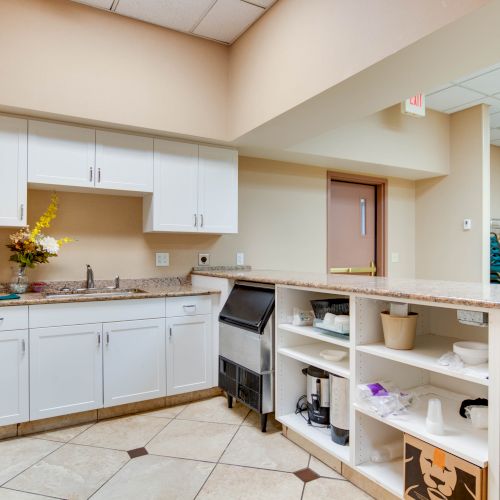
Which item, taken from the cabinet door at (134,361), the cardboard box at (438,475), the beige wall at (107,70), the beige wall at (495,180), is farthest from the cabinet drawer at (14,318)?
the beige wall at (495,180)

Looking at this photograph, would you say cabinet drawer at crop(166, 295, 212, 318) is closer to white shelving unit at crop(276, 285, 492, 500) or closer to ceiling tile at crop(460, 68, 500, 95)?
white shelving unit at crop(276, 285, 492, 500)

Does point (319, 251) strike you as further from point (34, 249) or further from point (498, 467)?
point (498, 467)

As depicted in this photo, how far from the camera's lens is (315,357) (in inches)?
87.2

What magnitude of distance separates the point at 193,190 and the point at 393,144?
2.29 metres

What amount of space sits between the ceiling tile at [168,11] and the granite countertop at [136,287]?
6.53 ft

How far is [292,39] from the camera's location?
8.00 feet

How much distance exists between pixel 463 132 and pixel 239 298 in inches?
136

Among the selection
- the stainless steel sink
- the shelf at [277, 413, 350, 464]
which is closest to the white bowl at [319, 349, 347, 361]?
the shelf at [277, 413, 350, 464]

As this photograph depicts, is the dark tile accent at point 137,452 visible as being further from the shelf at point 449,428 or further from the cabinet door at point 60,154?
the cabinet door at point 60,154

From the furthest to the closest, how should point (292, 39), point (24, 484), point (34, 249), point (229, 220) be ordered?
point (229, 220) → point (34, 249) → point (292, 39) → point (24, 484)

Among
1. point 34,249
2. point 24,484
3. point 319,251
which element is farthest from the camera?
point 319,251

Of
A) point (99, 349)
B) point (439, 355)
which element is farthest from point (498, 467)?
point (99, 349)

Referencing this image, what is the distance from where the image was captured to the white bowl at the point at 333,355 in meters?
2.12

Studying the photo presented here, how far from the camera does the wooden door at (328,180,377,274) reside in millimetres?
4395
